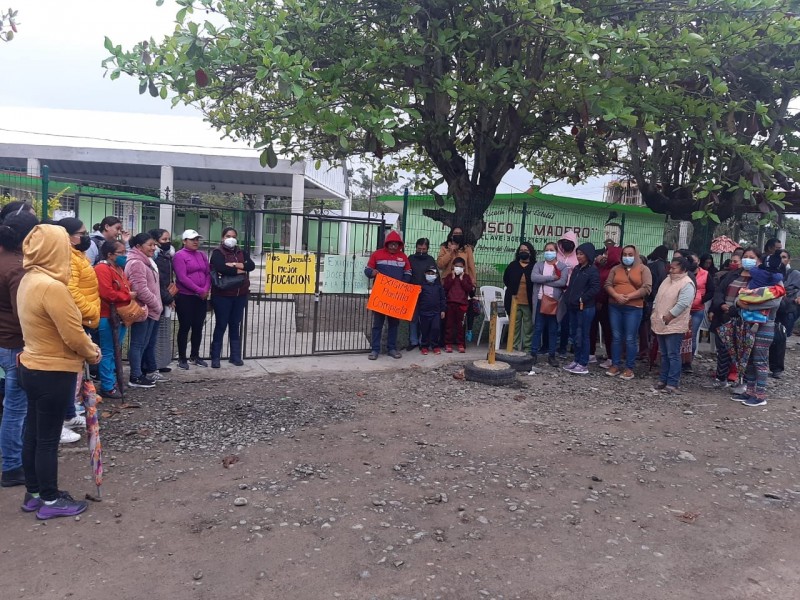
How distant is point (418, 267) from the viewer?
9.39m

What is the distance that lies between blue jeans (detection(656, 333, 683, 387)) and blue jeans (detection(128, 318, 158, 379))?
Answer: 637cm

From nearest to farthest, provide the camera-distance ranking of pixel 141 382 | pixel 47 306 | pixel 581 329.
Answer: pixel 47 306, pixel 141 382, pixel 581 329

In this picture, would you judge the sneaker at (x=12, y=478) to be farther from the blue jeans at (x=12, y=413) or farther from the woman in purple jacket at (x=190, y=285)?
the woman in purple jacket at (x=190, y=285)

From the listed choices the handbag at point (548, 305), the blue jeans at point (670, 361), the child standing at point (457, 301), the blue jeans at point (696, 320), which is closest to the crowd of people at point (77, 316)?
the child standing at point (457, 301)

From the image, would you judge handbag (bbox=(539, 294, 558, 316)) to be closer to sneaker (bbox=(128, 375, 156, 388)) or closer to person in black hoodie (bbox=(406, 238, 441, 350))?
person in black hoodie (bbox=(406, 238, 441, 350))

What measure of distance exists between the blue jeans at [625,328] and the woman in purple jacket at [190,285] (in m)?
5.56

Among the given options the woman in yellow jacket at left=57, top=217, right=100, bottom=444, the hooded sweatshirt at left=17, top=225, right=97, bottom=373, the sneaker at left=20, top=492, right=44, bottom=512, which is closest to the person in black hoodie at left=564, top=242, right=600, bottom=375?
the woman in yellow jacket at left=57, top=217, right=100, bottom=444

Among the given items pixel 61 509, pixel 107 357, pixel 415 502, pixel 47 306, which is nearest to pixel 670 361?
pixel 415 502

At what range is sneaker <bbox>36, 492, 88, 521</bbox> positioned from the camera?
404 cm

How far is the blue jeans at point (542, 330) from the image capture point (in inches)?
370

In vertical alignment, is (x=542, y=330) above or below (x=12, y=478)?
above

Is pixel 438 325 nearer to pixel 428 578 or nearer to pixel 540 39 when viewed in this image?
pixel 540 39

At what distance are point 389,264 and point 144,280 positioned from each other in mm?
3591

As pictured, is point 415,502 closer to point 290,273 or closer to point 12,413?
point 12,413
